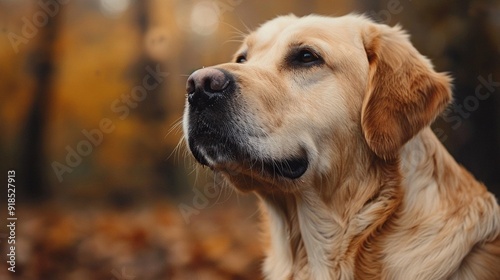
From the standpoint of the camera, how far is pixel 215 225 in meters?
4.69

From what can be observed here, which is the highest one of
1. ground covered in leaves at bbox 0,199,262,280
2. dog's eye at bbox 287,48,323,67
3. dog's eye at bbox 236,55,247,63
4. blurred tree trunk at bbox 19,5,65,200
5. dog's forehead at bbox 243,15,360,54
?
dog's forehead at bbox 243,15,360,54

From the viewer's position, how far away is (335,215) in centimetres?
257

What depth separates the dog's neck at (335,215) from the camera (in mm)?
2484

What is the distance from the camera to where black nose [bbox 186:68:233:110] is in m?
2.25

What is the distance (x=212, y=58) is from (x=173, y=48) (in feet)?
1.17

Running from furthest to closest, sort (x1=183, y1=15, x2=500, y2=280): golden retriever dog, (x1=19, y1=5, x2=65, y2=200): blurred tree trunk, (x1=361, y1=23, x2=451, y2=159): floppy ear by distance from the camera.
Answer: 1. (x1=19, y1=5, x2=65, y2=200): blurred tree trunk
2. (x1=361, y1=23, x2=451, y2=159): floppy ear
3. (x1=183, y1=15, x2=500, y2=280): golden retriever dog

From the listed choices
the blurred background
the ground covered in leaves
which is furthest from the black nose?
the ground covered in leaves

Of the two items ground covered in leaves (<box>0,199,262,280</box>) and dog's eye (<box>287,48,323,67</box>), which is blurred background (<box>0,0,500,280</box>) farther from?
dog's eye (<box>287,48,323,67</box>)

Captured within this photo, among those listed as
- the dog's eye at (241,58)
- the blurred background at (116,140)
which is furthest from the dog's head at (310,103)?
the blurred background at (116,140)

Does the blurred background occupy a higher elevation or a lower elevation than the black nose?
lower

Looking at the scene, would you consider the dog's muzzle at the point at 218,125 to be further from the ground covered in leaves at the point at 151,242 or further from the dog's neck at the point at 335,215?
the ground covered in leaves at the point at 151,242

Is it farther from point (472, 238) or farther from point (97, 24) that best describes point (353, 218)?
point (97, 24)

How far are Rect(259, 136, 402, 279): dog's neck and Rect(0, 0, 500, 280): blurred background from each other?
1.91m

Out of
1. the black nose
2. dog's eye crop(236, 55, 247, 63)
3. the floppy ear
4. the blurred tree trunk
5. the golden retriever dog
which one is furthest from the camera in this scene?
the blurred tree trunk
